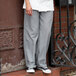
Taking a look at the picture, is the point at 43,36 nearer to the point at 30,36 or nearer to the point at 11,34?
the point at 30,36

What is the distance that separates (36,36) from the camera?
4.30m

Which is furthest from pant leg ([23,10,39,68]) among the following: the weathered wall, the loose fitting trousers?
the weathered wall

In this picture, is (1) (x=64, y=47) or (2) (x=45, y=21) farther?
(1) (x=64, y=47)

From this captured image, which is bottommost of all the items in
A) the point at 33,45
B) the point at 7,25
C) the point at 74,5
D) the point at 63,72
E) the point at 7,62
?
the point at 63,72

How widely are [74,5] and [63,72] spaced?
1273mm

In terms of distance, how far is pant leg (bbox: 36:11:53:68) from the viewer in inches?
168

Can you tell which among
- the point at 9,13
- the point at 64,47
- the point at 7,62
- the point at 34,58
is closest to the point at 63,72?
the point at 64,47

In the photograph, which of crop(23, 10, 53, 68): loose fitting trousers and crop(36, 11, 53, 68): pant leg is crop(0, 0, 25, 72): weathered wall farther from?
crop(36, 11, 53, 68): pant leg

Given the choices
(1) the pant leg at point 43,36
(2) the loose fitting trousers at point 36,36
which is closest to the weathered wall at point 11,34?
(2) the loose fitting trousers at point 36,36

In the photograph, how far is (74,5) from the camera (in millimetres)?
4965

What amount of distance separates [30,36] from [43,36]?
9.2 inches

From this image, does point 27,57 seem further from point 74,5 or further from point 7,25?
point 74,5

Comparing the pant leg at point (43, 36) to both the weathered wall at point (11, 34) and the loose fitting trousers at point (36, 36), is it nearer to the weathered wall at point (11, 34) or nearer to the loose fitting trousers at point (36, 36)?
the loose fitting trousers at point (36, 36)

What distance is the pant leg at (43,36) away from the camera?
4.26 m
